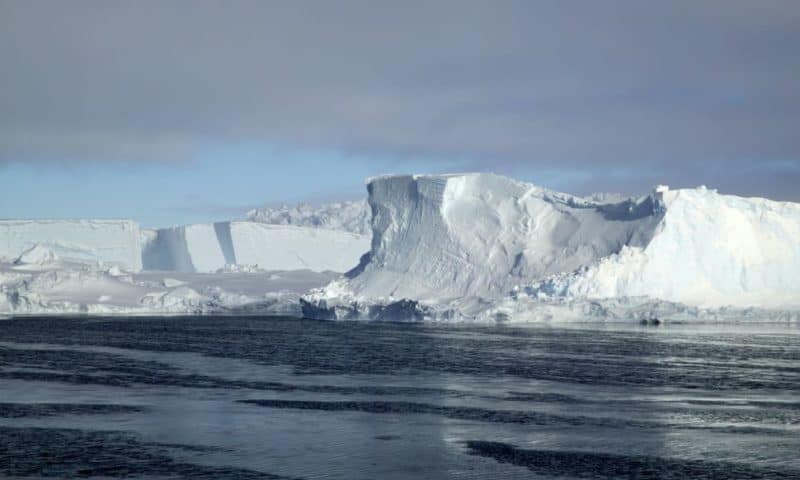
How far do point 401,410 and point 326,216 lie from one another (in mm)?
80319

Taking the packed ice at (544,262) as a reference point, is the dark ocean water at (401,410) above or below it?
below

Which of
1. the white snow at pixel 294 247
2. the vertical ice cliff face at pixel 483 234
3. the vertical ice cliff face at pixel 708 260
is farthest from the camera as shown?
the white snow at pixel 294 247

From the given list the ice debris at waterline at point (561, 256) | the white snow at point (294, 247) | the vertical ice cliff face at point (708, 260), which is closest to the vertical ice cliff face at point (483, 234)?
the ice debris at waterline at point (561, 256)

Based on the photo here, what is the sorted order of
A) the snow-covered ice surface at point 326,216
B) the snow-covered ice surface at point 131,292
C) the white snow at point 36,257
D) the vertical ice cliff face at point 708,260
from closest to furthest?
the vertical ice cliff face at point 708,260 → the snow-covered ice surface at point 131,292 → the white snow at point 36,257 → the snow-covered ice surface at point 326,216

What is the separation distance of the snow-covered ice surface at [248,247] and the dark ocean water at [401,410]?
39.7m

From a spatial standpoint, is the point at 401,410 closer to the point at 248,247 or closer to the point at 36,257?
the point at 36,257

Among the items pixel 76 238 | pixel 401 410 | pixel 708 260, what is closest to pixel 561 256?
pixel 708 260

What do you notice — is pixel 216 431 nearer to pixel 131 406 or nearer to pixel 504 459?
pixel 131 406

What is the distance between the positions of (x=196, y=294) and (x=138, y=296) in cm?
320

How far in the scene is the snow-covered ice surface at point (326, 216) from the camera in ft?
312

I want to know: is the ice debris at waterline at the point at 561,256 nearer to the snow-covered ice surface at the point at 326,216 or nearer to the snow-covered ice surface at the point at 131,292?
the snow-covered ice surface at the point at 131,292

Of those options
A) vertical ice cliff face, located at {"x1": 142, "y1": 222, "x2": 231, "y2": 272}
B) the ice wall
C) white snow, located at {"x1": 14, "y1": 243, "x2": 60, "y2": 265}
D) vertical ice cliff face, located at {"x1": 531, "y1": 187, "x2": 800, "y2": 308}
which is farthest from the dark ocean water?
vertical ice cliff face, located at {"x1": 142, "y1": 222, "x2": 231, "y2": 272}

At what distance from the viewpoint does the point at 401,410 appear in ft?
59.3

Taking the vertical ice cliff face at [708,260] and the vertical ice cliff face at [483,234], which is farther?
the vertical ice cliff face at [483,234]
